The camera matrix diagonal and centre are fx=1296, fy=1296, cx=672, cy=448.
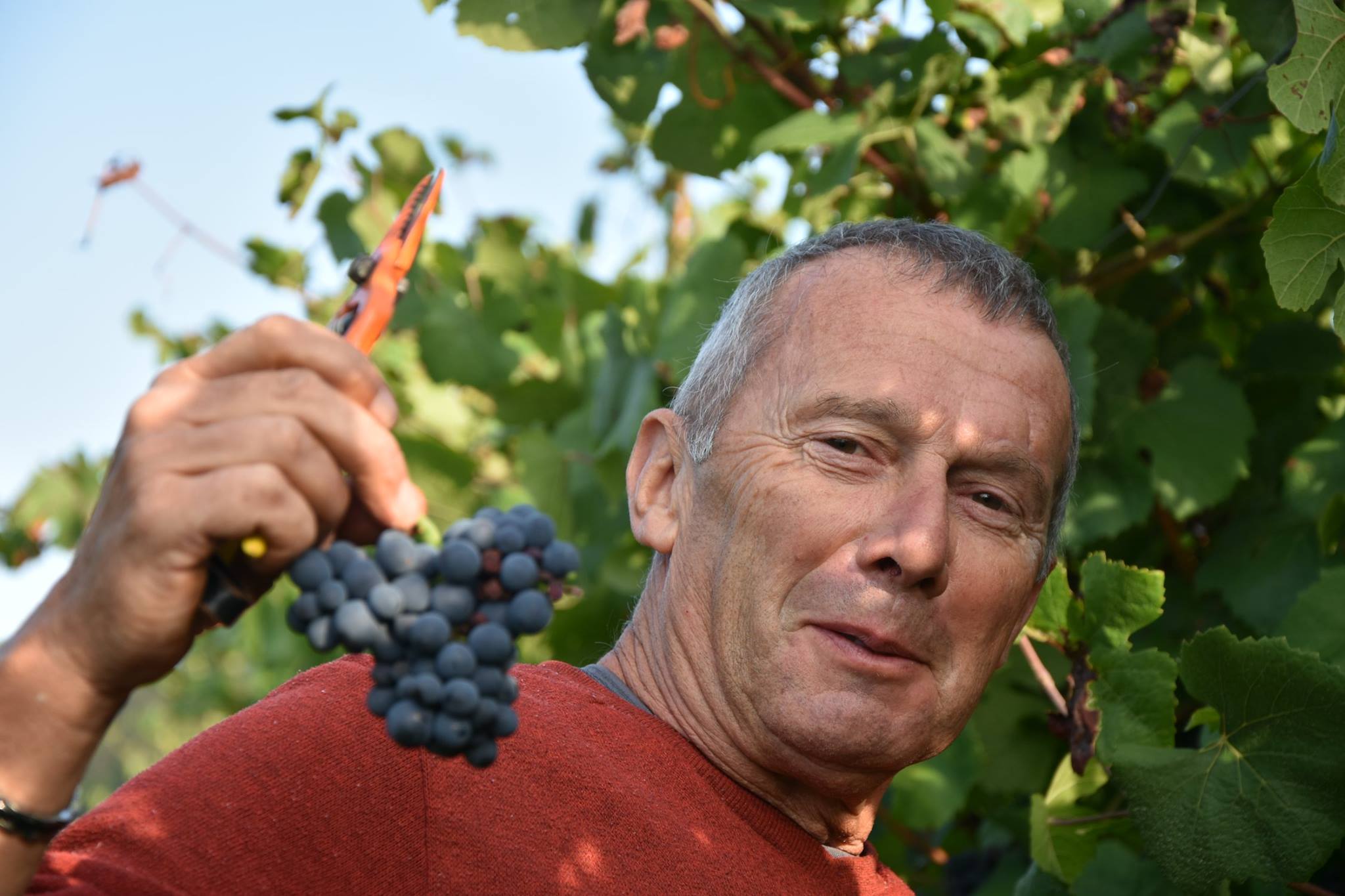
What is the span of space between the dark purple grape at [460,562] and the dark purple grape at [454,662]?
0.19 ft

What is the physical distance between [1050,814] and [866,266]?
1.13m

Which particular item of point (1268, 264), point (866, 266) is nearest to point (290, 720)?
point (866, 266)

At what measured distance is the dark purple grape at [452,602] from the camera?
1.12 metres

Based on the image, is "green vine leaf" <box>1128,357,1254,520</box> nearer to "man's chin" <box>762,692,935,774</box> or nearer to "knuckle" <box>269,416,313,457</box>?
"man's chin" <box>762,692,935,774</box>

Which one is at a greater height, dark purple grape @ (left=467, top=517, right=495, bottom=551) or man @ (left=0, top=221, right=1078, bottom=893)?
dark purple grape @ (left=467, top=517, right=495, bottom=551)

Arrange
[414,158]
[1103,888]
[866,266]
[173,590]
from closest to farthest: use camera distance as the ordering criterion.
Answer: [173,590] → [866,266] → [1103,888] → [414,158]

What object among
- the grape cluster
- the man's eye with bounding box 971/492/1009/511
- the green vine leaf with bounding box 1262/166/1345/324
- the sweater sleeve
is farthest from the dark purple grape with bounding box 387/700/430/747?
the green vine leaf with bounding box 1262/166/1345/324

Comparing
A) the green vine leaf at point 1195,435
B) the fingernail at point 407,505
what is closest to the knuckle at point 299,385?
the fingernail at point 407,505

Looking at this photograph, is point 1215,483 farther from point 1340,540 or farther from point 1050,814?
point 1050,814

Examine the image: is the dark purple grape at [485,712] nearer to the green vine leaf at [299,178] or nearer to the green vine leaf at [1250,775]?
the green vine leaf at [1250,775]

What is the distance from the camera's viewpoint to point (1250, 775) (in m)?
2.11

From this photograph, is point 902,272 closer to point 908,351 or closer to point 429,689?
point 908,351

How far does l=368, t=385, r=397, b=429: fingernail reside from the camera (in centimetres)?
118

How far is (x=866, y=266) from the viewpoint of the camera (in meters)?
2.17
